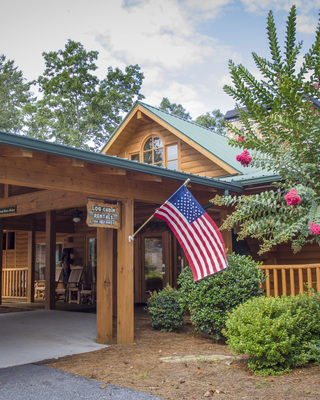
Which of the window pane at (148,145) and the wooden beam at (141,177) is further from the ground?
the window pane at (148,145)

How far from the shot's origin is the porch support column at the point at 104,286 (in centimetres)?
772

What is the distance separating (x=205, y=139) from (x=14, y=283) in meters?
9.26

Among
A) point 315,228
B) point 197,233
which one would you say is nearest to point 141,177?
point 197,233

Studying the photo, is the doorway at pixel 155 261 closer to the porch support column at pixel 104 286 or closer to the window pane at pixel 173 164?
the window pane at pixel 173 164

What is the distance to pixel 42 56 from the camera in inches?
1129

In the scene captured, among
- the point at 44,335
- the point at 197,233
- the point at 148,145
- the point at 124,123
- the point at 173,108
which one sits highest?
the point at 173,108

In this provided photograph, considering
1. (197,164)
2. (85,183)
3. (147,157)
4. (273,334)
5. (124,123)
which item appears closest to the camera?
(273,334)

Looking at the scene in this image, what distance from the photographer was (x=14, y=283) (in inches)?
663

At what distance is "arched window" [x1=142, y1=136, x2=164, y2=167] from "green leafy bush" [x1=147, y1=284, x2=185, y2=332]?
5.75 metres

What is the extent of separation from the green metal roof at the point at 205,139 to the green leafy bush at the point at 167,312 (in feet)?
13.9

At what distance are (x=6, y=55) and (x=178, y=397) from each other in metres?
38.9

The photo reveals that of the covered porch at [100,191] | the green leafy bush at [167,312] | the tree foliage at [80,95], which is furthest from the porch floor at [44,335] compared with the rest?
the tree foliage at [80,95]

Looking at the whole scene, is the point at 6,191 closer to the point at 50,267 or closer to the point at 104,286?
the point at 50,267

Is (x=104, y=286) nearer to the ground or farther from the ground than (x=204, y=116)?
nearer to the ground
